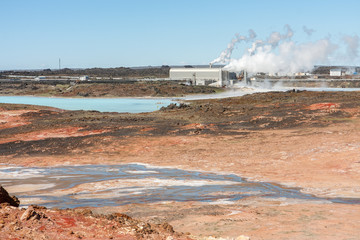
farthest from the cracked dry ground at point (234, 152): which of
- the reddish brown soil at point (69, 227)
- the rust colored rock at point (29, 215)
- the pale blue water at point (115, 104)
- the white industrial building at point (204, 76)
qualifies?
the white industrial building at point (204, 76)

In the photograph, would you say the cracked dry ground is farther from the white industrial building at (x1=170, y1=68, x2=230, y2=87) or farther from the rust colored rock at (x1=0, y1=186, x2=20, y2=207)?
the white industrial building at (x1=170, y1=68, x2=230, y2=87)

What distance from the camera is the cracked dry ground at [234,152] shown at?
55.1ft

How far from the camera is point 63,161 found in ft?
109

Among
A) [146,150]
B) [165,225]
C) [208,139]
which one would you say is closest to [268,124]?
[208,139]

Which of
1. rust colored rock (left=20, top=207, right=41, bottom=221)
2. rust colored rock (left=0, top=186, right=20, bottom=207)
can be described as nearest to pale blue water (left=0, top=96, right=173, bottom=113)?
rust colored rock (left=0, top=186, right=20, bottom=207)

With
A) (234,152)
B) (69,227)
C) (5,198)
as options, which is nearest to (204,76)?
(234,152)

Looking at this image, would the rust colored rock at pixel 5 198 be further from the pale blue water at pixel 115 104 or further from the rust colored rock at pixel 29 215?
the pale blue water at pixel 115 104

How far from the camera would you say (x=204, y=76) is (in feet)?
431

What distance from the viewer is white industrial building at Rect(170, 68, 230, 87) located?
122 metres

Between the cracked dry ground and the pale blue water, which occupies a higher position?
the cracked dry ground

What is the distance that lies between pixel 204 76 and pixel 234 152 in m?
98.5

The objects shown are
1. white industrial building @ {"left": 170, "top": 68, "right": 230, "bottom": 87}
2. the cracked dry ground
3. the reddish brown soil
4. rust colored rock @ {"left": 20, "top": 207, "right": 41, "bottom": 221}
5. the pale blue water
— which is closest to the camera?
the reddish brown soil

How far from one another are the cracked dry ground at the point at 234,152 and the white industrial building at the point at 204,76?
6025cm

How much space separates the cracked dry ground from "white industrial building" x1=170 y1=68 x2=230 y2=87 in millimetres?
60246
